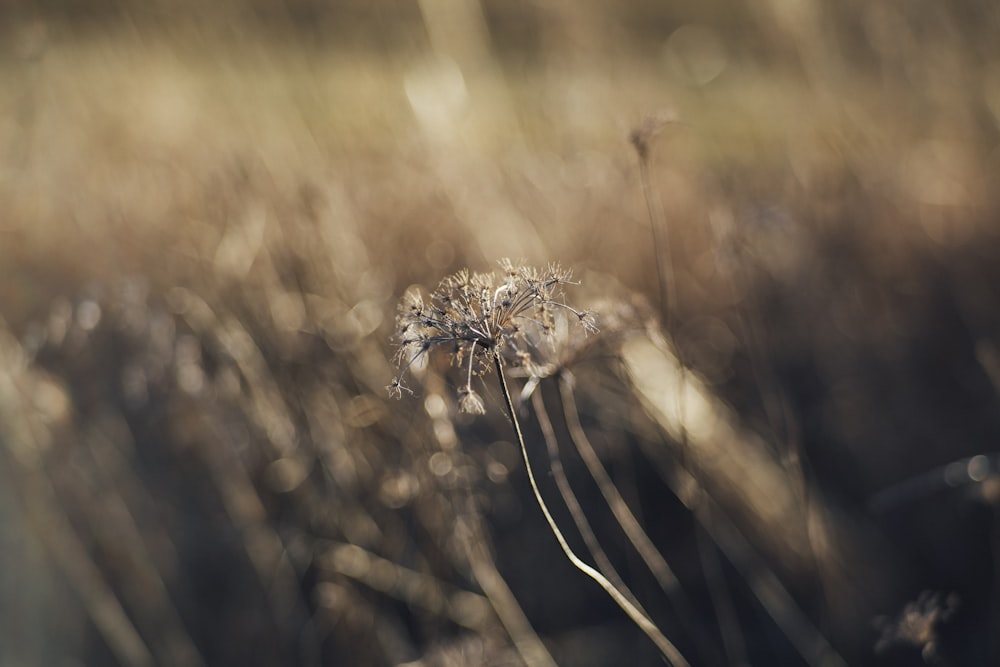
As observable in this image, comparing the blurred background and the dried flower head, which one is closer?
the dried flower head

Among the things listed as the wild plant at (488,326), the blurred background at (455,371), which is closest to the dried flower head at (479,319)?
the wild plant at (488,326)

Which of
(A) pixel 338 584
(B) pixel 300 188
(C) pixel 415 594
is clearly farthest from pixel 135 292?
(C) pixel 415 594

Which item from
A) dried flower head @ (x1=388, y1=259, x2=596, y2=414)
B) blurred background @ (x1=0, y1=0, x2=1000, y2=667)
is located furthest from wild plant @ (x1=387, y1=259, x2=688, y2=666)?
blurred background @ (x1=0, y1=0, x2=1000, y2=667)

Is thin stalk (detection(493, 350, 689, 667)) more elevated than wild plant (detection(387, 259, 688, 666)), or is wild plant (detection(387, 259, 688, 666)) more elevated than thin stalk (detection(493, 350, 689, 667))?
wild plant (detection(387, 259, 688, 666))

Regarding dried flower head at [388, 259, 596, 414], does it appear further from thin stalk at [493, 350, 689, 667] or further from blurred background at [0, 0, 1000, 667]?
blurred background at [0, 0, 1000, 667]

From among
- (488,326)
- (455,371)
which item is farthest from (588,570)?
(455,371)

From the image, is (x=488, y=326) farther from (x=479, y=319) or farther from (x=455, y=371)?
(x=455, y=371)

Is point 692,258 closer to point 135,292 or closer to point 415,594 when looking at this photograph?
point 415,594
